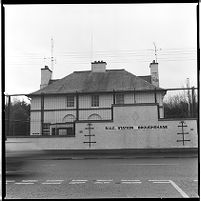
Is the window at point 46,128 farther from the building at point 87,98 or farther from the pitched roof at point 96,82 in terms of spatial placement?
the pitched roof at point 96,82

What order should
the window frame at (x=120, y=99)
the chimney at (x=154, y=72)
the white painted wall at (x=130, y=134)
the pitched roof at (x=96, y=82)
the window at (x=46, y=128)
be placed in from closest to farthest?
the white painted wall at (x=130, y=134) < the window at (x=46, y=128) < the window frame at (x=120, y=99) < the pitched roof at (x=96, y=82) < the chimney at (x=154, y=72)

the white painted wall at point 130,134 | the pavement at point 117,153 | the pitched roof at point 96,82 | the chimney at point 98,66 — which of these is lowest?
the pavement at point 117,153

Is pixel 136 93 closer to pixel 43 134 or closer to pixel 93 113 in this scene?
pixel 93 113

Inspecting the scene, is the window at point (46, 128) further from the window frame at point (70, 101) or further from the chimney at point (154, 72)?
the chimney at point (154, 72)

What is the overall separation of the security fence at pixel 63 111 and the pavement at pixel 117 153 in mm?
1124

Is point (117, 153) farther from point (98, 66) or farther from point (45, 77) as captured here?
point (45, 77)

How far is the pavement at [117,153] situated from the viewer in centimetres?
1270

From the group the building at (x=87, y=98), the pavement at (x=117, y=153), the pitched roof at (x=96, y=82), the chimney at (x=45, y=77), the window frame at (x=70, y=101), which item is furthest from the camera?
the chimney at (x=45, y=77)

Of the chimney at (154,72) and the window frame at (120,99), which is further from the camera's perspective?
the chimney at (154,72)

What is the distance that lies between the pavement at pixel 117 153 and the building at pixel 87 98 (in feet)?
3.23

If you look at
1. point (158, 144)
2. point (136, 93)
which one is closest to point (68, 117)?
point (136, 93)

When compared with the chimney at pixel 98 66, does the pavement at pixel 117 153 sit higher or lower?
lower

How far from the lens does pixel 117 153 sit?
13391 millimetres

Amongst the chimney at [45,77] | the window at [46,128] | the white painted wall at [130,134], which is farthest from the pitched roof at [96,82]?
the white painted wall at [130,134]
